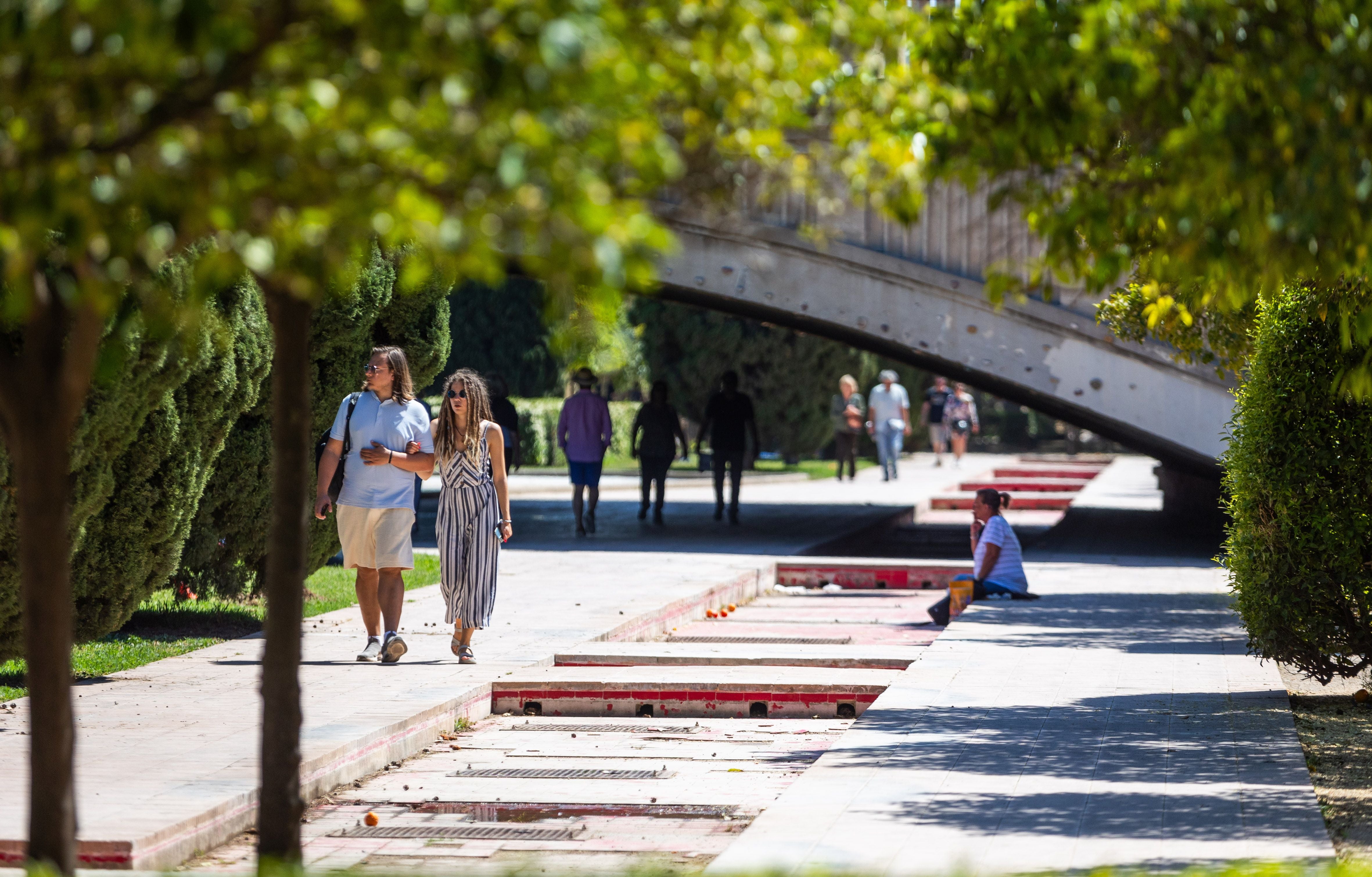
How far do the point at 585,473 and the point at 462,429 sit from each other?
9576 millimetres

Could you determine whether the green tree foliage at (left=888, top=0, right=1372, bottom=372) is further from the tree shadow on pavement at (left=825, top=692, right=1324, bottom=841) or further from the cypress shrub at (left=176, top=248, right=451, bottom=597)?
the cypress shrub at (left=176, top=248, right=451, bottom=597)

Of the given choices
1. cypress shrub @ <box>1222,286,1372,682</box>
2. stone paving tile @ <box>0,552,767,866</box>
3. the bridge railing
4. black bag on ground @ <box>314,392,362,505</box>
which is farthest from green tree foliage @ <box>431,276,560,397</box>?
cypress shrub @ <box>1222,286,1372,682</box>

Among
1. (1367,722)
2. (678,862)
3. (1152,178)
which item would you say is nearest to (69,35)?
(1152,178)

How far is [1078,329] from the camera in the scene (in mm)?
17953

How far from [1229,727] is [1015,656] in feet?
7.93

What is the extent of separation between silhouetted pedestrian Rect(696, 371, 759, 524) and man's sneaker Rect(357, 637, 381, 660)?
37.3 ft

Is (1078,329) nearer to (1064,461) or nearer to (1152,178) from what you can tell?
(1152,178)

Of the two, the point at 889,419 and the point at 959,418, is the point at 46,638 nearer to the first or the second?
the point at 889,419

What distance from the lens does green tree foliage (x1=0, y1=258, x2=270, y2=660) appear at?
8461mm

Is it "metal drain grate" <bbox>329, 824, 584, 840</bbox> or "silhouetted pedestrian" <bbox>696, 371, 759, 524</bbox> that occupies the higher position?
"silhouetted pedestrian" <bbox>696, 371, 759, 524</bbox>

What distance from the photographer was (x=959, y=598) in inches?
513

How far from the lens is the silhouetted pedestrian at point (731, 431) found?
21.5 metres

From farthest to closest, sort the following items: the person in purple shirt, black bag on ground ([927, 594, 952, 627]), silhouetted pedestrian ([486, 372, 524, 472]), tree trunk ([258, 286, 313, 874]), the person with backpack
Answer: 1. the person in purple shirt
2. silhouetted pedestrian ([486, 372, 524, 472])
3. black bag on ground ([927, 594, 952, 627])
4. the person with backpack
5. tree trunk ([258, 286, 313, 874])

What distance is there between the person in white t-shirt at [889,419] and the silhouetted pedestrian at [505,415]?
11.3m
